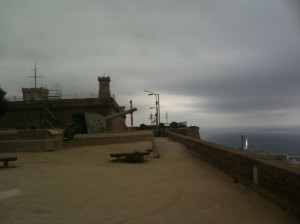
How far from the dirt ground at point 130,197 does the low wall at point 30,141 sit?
6.44 metres

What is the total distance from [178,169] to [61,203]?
20.5 feet

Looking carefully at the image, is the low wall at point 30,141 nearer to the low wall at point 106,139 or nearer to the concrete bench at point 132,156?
the low wall at point 106,139

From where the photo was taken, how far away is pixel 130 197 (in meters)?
8.12

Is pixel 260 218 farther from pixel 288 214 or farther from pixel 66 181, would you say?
pixel 66 181

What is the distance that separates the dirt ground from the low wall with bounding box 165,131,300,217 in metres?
0.20

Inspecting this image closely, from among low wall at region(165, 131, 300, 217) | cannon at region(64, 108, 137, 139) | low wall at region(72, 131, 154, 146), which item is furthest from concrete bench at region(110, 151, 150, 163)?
cannon at region(64, 108, 137, 139)

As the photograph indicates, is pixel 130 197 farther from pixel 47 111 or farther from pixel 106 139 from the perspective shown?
pixel 47 111

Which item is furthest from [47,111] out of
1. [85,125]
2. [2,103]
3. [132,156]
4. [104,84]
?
[132,156]

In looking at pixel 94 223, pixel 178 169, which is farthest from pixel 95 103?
pixel 94 223

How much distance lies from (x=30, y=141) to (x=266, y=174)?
1522cm

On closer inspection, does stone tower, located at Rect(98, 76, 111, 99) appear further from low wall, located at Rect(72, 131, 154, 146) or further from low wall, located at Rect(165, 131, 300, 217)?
low wall, located at Rect(165, 131, 300, 217)

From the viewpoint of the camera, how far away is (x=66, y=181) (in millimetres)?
10461

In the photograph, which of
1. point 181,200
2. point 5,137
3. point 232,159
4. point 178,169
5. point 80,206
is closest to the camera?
point 80,206

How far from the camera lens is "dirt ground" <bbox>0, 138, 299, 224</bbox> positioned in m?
6.47
